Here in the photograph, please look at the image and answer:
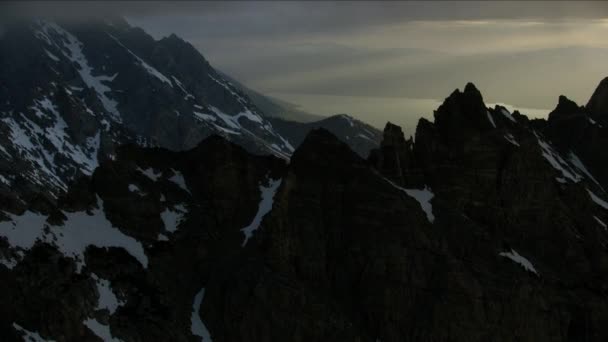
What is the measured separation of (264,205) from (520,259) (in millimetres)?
34438

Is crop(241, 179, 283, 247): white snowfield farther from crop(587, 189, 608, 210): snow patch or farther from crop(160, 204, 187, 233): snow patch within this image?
crop(587, 189, 608, 210): snow patch

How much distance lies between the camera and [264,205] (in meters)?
138

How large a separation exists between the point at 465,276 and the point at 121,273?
41870mm

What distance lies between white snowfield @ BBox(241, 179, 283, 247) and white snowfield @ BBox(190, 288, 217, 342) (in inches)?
355

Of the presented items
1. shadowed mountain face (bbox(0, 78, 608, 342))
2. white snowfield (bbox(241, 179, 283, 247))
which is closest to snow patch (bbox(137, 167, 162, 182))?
shadowed mountain face (bbox(0, 78, 608, 342))

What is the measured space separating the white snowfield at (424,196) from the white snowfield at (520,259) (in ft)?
34.5

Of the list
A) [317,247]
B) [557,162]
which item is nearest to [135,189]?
[317,247]

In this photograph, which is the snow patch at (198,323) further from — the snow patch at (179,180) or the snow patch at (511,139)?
the snow patch at (511,139)

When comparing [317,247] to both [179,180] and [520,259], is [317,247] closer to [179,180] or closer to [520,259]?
[179,180]

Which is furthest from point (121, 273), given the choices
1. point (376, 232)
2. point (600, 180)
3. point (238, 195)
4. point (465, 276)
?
point (600, 180)

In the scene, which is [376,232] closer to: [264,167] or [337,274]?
[337,274]

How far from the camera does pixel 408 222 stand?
133375mm

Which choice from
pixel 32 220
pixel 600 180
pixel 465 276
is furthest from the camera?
pixel 600 180

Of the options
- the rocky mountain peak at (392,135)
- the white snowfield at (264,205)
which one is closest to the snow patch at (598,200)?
the rocky mountain peak at (392,135)
